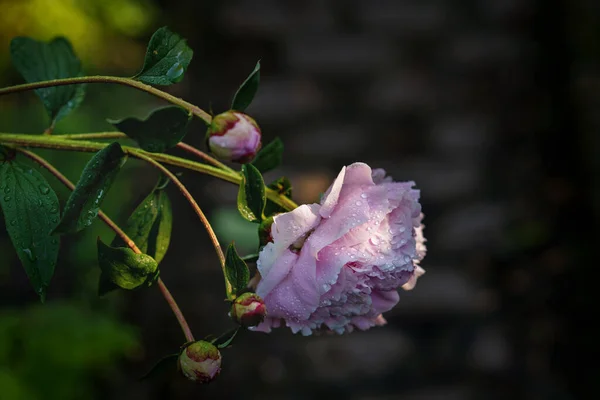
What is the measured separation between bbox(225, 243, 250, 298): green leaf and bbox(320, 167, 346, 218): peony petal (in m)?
0.07

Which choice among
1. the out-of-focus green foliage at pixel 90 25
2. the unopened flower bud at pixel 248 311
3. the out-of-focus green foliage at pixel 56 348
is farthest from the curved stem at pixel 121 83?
the out-of-focus green foliage at pixel 90 25

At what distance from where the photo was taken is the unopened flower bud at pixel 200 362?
47 centimetres

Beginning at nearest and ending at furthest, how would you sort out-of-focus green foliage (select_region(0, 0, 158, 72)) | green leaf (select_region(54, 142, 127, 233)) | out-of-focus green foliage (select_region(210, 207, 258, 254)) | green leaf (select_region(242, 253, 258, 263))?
1. green leaf (select_region(54, 142, 127, 233))
2. green leaf (select_region(242, 253, 258, 263))
3. out-of-focus green foliage (select_region(210, 207, 258, 254))
4. out-of-focus green foliage (select_region(0, 0, 158, 72))

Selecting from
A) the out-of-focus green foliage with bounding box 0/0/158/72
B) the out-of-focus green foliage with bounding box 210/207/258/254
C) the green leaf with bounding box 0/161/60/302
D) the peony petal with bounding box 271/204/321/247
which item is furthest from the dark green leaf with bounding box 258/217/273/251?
the out-of-focus green foliage with bounding box 0/0/158/72

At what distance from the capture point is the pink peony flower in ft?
1.64

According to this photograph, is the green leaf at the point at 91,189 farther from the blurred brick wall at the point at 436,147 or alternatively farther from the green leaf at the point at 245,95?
the blurred brick wall at the point at 436,147

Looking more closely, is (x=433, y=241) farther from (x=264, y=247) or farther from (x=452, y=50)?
(x=264, y=247)

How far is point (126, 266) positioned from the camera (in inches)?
18.5

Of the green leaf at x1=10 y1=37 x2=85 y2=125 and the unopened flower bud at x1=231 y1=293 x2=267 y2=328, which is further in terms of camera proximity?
the green leaf at x1=10 y1=37 x2=85 y2=125

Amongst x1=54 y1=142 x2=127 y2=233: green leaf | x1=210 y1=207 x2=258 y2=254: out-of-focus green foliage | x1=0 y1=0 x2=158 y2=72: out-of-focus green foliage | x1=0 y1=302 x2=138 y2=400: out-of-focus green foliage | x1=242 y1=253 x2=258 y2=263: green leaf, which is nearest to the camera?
x1=54 y1=142 x2=127 y2=233: green leaf

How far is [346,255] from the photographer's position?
520mm

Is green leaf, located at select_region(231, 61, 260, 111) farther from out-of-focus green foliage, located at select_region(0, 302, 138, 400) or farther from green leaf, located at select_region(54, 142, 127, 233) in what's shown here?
out-of-focus green foliage, located at select_region(0, 302, 138, 400)

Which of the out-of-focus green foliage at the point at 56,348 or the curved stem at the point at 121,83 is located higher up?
the curved stem at the point at 121,83

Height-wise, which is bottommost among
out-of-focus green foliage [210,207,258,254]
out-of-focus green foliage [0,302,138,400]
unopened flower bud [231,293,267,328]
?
out-of-focus green foliage [0,302,138,400]
